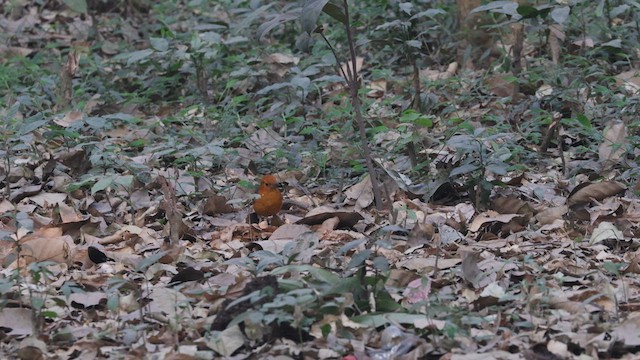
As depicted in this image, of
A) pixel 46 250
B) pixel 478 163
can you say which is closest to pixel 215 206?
pixel 46 250

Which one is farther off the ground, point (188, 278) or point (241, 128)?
point (188, 278)

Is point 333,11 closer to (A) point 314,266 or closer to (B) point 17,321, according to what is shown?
(A) point 314,266

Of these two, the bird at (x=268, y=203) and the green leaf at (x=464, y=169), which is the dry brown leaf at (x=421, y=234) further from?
the bird at (x=268, y=203)

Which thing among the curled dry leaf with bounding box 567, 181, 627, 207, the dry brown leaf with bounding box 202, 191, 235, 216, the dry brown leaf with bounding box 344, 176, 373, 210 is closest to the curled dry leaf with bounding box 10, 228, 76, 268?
the dry brown leaf with bounding box 202, 191, 235, 216

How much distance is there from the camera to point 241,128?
5.85m

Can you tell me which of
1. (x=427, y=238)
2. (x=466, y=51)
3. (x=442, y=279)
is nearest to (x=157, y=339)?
(x=442, y=279)

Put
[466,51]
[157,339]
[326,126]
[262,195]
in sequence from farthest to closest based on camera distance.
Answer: [466,51], [326,126], [262,195], [157,339]

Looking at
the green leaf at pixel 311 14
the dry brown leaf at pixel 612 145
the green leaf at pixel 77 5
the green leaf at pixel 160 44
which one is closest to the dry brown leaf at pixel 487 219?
the dry brown leaf at pixel 612 145

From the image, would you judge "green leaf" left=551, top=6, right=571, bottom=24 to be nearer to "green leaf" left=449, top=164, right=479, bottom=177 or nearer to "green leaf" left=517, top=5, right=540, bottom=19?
Answer: "green leaf" left=517, top=5, right=540, bottom=19

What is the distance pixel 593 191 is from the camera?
4.30m

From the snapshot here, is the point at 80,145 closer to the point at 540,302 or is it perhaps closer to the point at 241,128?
A: the point at 241,128

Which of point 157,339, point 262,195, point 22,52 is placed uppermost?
point 157,339

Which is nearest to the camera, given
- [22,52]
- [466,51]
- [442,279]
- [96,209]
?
[442,279]

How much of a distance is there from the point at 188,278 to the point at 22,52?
5064 millimetres
